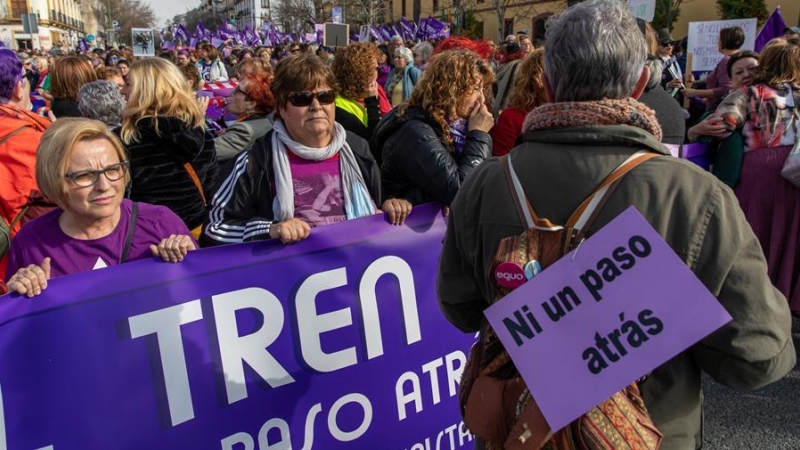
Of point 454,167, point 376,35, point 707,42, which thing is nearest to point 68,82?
point 454,167

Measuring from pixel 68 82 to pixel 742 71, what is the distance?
18.6ft

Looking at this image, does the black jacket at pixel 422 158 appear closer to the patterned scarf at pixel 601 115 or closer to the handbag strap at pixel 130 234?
the handbag strap at pixel 130 234

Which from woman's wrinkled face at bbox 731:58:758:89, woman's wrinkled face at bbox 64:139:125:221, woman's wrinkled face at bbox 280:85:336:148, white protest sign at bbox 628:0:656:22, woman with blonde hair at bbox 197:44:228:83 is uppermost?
white protest sign at bbox 628:0:656:22

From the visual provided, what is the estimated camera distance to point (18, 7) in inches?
2783

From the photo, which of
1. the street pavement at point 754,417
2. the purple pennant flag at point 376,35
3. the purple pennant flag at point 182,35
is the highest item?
the purple pennant flag at point 182,35

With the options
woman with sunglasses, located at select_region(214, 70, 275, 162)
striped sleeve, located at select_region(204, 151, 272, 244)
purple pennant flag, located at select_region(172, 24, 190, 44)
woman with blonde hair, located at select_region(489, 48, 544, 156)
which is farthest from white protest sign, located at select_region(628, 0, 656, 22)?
purple pennant flag, located at select_region(172, 24, 190, 44)

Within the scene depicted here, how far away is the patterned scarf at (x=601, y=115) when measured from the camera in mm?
1375

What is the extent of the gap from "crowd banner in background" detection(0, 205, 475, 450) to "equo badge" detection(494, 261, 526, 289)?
46.0 inches

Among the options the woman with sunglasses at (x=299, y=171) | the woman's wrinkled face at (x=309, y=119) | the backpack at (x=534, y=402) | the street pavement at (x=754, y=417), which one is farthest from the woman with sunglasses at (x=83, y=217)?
the street pavement at (x=754, y=417)

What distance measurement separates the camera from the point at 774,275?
402 cm

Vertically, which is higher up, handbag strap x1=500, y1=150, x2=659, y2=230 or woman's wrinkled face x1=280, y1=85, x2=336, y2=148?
woman's wrinkled face x1=280, y1=85, x2=336, y2=148

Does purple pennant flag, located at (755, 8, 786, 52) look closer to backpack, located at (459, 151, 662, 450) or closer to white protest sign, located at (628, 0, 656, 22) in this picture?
white protest sign, located at (628, 0, 656, 22)

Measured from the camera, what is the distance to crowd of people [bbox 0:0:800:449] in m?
1.36

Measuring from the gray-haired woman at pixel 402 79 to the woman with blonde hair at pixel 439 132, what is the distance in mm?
4313
